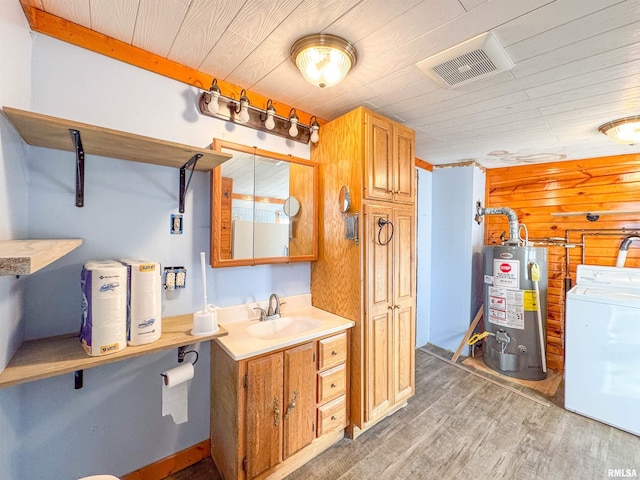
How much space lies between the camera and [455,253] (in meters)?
3.32

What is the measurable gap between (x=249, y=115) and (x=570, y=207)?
11.3 feet

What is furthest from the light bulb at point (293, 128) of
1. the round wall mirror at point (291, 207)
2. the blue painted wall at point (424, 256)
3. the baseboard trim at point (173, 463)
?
the baseboard trim at point (173, 463)

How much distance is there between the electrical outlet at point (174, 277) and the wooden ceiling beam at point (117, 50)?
108 cm

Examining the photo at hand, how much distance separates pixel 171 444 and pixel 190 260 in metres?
1.06

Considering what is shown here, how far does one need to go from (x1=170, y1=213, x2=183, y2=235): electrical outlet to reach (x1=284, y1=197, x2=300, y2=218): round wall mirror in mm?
697

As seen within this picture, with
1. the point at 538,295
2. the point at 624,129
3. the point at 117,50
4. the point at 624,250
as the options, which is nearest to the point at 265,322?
the point at 117,50

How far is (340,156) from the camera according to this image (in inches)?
77.0

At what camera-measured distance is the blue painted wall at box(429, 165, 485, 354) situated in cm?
323

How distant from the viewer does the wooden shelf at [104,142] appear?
0.99 m

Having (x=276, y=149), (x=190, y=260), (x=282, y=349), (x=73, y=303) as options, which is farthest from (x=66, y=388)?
(x=276, y=149)

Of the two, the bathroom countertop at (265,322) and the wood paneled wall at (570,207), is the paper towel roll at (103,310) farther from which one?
the wood paneled wall at (570,207)

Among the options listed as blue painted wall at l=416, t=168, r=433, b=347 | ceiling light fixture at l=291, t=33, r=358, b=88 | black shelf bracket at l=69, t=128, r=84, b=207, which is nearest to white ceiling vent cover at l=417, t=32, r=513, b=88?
ceiling light fixture at l=291, t=33, r=358, b=88

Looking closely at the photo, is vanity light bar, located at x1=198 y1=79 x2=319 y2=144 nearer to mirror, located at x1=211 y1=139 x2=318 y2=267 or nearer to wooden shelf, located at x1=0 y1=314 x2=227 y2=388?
mirror, located at x1=211 y1=139 x2=318 y2=267

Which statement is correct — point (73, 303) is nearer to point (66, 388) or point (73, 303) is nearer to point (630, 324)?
point (66, 388)
